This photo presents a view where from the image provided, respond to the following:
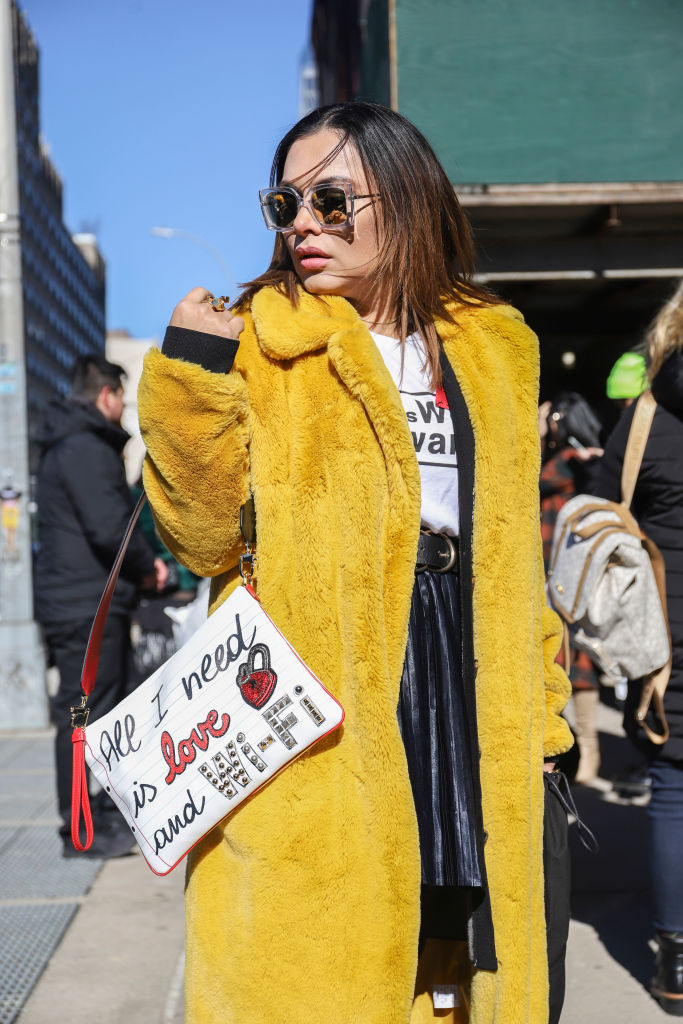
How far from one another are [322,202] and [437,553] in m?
0.63

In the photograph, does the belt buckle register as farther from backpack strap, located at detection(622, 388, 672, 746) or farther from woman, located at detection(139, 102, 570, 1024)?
backpack strap, located at detection(622, 388, 672, 746)

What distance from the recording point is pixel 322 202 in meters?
1.79

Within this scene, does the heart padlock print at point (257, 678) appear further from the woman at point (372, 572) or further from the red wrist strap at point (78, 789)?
the red wrist strap at point (78, 789)

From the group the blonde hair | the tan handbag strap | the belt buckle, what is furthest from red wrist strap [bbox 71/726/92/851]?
the blonde hair

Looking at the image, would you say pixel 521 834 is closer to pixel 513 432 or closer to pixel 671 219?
pixel 513 432

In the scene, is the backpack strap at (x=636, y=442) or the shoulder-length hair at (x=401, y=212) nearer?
the shoulder-length hair at (x=401, y=212)

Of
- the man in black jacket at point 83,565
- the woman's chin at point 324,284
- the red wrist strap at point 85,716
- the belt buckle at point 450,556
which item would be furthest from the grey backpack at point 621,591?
the man in black jacket at point 83,565

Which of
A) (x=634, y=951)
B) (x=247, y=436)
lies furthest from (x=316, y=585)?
(x=634, y=951)

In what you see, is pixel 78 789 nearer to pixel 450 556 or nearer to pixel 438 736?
pixel 438 736

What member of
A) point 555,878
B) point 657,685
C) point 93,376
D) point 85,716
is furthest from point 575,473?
point 85,716

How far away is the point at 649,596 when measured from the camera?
2.98m

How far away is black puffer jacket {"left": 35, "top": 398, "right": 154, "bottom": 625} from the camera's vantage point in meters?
4.71

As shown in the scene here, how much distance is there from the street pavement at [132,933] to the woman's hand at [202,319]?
2267 mm

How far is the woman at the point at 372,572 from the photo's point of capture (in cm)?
157
